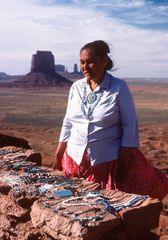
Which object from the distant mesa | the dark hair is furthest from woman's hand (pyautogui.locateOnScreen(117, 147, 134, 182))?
the distant mesa

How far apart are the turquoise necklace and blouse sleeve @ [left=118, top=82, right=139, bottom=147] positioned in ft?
0.61

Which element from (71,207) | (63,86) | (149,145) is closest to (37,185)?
(71,207)

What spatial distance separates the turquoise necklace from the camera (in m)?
3.10

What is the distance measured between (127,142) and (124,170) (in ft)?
0.83

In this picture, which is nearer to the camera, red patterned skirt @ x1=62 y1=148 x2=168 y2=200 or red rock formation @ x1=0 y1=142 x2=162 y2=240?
red rock formation @ x1=0 y1=142 x2=162 y2=240

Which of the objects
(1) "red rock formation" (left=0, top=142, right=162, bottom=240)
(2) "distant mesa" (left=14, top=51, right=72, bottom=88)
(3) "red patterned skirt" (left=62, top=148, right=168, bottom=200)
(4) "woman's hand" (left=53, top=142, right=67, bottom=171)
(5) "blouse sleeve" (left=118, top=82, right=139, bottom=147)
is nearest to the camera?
(1) "red rock formation" (left=0, top=142, right=162, bottom=240)

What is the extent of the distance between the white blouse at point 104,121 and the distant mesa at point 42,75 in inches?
2753

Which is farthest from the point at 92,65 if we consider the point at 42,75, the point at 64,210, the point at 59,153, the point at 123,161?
the point at 42,75

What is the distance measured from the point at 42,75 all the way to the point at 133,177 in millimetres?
75429

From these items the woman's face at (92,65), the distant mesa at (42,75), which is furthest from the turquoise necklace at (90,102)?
the distant mesa at (42,75)

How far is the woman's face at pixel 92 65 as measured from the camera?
307 centimetres

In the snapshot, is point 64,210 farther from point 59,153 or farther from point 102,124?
point 59,153

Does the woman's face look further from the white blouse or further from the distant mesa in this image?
the distant mesa

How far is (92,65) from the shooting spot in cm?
308
